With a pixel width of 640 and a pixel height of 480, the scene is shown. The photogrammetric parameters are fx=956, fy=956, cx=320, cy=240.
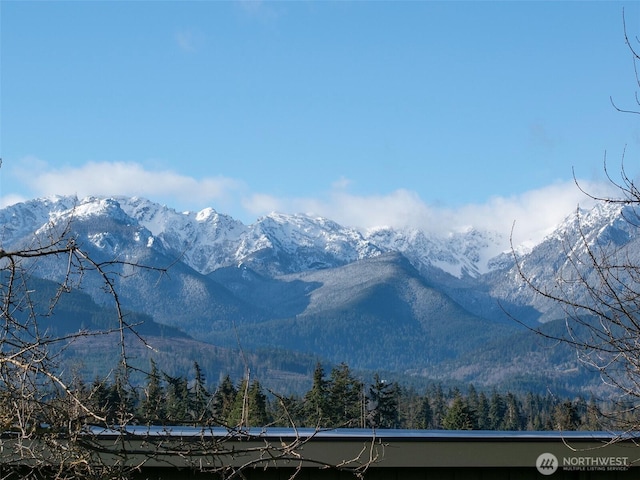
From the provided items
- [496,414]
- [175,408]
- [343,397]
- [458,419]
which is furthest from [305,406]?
[496,414]

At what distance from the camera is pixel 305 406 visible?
53.0m

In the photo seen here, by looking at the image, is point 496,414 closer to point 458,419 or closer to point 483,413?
point 483,413

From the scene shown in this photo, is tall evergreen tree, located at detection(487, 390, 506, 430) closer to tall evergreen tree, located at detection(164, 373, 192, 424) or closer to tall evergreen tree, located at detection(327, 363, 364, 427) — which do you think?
tall evergreen tree, located at detection(327, 363, 364, 427)

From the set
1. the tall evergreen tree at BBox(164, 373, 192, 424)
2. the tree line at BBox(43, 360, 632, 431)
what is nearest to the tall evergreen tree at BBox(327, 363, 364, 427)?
the tree line at BBox(43, 360, 632, 431)

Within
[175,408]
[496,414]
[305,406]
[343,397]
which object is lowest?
[175,408]

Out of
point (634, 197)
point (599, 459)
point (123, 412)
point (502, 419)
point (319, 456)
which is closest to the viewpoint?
point (123, 412)

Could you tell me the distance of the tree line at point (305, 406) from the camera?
4.70 metres

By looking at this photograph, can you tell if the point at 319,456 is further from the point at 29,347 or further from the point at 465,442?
the point at 29,347

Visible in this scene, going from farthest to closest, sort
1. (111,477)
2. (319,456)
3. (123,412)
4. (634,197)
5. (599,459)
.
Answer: (599,459) → (319,456) → (634,197) → (123,412) → (111,477)

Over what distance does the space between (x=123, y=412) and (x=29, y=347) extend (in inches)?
23.5

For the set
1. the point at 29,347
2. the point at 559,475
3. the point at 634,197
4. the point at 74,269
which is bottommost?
the point at 559,475

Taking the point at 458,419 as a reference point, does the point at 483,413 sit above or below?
above

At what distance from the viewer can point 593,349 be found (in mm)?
6578

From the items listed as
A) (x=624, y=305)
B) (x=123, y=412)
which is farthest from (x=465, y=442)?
(x=123, y=412)
